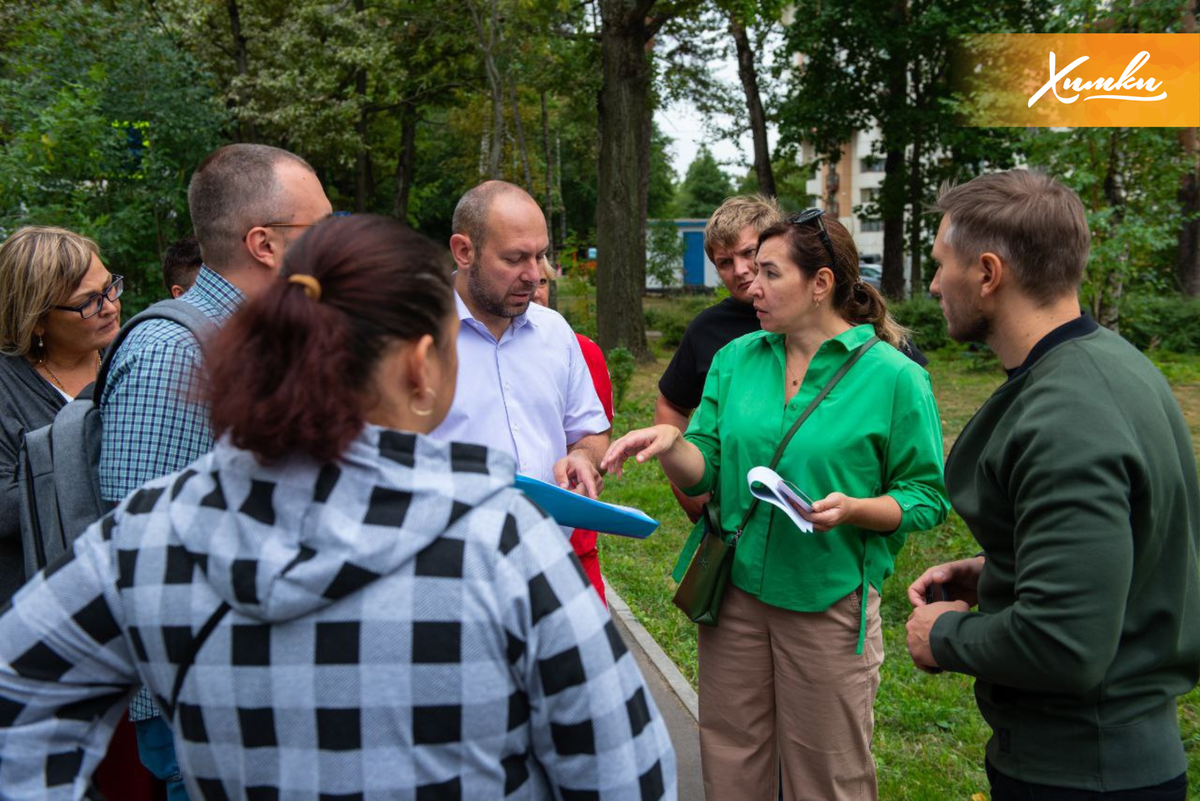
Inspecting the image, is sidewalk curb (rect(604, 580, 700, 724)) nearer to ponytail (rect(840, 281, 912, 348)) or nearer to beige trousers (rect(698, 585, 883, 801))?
beige trousers (rect(698, 585, 883, 801))

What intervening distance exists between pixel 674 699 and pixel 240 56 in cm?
2054

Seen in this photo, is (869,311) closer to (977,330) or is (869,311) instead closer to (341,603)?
(977,330)

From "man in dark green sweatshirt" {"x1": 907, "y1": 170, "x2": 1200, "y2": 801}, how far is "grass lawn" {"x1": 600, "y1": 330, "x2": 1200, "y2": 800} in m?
2.02

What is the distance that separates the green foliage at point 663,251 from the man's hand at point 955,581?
1220 inches

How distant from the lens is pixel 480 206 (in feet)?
11.0

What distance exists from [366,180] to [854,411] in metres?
25.8

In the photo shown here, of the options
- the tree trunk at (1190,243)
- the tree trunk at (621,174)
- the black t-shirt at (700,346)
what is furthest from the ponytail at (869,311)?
the tree trunk at (1190,243)

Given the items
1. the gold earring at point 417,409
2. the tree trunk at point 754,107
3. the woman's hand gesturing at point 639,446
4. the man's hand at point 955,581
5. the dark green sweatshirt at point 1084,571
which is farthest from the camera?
the tree trunk at point 754,107

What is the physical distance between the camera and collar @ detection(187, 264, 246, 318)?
7.97ft

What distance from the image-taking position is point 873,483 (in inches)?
118

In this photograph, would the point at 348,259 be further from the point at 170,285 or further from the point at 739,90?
the point at 739,90

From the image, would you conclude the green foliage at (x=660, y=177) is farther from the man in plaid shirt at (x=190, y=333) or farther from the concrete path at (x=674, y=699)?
the man in plaid shirt at (x=190, y=333)

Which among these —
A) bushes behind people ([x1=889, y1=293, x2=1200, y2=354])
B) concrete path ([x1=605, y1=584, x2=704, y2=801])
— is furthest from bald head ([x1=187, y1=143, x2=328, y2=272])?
bushes behind people ([x1=889, y1=293, x2=1200, y2=354])

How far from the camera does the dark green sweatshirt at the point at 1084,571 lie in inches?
71.2
